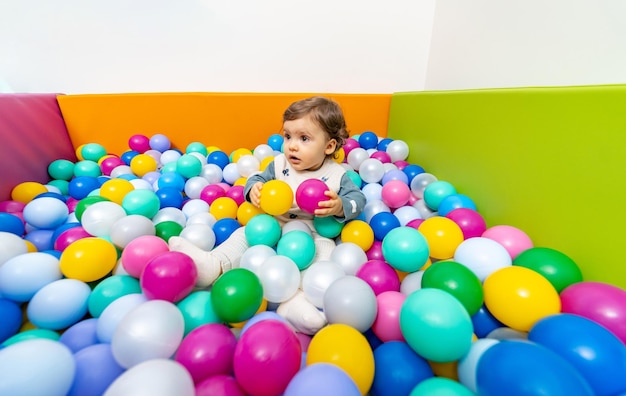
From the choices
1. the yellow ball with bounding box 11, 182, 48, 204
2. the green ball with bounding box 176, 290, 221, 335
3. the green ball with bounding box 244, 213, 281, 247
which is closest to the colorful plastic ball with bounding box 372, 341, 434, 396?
the green ball with bounding box 176, 290, 221, 335

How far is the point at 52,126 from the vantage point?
59.6 inches

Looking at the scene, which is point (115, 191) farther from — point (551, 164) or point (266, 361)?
point (551, 164)

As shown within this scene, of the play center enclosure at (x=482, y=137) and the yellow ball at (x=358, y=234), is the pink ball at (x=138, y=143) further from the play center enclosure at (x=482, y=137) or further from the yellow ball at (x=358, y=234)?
the yellow ball at (x=358, y=234)

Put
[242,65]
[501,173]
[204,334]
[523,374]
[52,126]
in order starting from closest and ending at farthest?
[523,374] < [204,334] < [501,173] < [52,126] < [242,65]

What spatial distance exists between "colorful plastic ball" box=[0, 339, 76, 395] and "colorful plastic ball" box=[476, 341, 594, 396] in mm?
595

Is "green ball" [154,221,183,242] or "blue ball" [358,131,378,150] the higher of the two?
"blue ball" [358,131,378,150]

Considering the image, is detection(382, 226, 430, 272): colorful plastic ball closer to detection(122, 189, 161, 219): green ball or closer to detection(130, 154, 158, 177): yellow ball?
Answer: detection(122, 189, 161, 219): green ball

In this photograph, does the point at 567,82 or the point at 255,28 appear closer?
the point at 567,82

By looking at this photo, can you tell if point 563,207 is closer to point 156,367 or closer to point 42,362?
point 156,367

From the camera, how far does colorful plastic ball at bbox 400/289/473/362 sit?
50cm

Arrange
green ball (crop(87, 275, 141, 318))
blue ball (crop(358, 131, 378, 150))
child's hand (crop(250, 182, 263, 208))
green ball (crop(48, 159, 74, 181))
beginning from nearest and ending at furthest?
1. green ball (crop(87, 275, 141, 318))
2. child's hand (crop(250, 182, 263, 208))
3. green ball (crop(48, 159, 74, 181))
4. blue ball (crop(358, 131, 378, 150))

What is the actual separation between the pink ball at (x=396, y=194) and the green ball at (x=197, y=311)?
76cm

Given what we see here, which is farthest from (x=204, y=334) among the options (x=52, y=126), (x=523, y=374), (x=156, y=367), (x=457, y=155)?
(x=52, y=126)

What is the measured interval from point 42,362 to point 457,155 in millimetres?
1278
